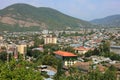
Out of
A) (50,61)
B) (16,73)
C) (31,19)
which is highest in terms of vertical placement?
(31,19)

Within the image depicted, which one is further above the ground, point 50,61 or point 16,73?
point 16,73

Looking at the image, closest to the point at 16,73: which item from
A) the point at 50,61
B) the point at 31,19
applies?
the point at 50,61

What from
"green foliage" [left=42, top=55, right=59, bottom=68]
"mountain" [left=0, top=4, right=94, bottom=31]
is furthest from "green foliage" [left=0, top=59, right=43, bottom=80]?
"mountain" [left=0, top=4, right=94, bottom=31]

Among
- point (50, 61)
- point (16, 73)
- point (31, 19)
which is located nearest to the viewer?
point (16, 73)

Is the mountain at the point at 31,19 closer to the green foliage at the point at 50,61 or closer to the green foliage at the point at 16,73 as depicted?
the green foliage at the point at 50,61

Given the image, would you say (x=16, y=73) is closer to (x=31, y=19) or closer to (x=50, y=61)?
(x=50, y=61)

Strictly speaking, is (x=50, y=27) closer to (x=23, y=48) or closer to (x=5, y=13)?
(x=5, y=13)

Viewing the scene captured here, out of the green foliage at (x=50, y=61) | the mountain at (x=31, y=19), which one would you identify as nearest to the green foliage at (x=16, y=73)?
the green foliage at (x=50, y=61)

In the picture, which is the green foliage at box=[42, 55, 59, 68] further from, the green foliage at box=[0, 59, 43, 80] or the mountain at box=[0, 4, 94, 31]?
the mountain at box=[0, 4, 94, 31]
